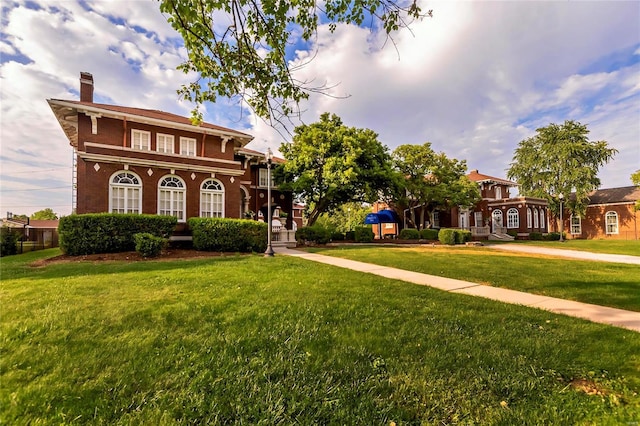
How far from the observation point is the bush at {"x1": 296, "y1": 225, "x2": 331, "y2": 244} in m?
19.7

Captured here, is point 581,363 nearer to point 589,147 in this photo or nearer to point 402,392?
point 402,392

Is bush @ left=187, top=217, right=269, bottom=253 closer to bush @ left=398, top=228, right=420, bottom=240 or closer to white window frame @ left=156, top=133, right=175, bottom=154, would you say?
white window frame @ left=156, top=133, right=175, bottom=154

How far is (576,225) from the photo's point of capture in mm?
35125

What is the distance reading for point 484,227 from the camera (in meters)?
33.1

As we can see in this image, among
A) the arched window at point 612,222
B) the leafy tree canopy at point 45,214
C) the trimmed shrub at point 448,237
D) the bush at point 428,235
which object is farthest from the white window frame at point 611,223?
the leafy tree canopy at point 45,214

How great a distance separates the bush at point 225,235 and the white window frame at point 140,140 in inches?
223

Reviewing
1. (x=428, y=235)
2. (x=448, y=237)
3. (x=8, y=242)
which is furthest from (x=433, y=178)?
(x=8, y=242)

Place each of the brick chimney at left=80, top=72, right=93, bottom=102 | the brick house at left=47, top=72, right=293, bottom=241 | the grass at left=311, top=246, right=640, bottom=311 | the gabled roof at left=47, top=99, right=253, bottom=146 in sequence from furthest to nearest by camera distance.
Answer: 1. the brick chimney at left=80, top=72, right=93, bottom=102
2. the brick house at left=47, top=72, right=293, bottom=241
3. the gabled roof at left=47, top=99, right=253, bottom=146
4. the grass at left=311, top=246, right=640, bottom=311

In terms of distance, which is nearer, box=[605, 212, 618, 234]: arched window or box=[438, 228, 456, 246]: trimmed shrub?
box=[438, 228, 456, 246]: trimmed shrub

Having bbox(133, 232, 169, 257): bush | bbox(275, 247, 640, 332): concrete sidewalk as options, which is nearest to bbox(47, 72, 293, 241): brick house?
bbox(133, 232, 169, 257): bush

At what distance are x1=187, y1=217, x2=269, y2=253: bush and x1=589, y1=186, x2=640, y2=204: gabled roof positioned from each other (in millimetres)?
39107

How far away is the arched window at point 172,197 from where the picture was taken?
16156mm

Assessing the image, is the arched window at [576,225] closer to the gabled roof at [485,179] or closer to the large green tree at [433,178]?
the gabled roof at [485,179]

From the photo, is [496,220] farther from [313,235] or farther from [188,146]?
[188,146]
